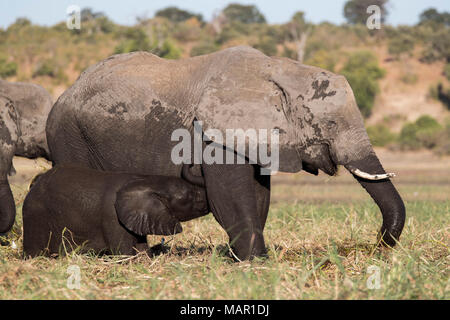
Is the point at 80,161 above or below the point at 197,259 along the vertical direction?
above

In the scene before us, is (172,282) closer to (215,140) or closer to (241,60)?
(215,140)

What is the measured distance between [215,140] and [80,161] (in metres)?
1.30

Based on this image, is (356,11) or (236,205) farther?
(356,11)

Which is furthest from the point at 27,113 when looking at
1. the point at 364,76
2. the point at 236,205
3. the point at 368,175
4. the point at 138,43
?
the point at 364,76

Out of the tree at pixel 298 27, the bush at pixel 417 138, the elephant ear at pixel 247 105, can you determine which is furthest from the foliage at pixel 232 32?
the elephant ear at pixel 247 105

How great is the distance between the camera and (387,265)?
4.61 m

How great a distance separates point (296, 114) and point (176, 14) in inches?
2314

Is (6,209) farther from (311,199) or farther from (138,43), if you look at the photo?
(138,43)

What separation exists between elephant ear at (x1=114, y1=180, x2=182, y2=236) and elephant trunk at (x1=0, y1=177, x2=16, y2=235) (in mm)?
1738

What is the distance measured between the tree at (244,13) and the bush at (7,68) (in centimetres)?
2800

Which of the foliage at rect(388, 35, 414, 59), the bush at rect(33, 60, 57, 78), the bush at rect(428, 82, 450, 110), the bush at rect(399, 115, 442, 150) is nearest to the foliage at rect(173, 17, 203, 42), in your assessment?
the bush at rect(33, 60, 57, 78)

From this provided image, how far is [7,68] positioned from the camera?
36.2 meters
